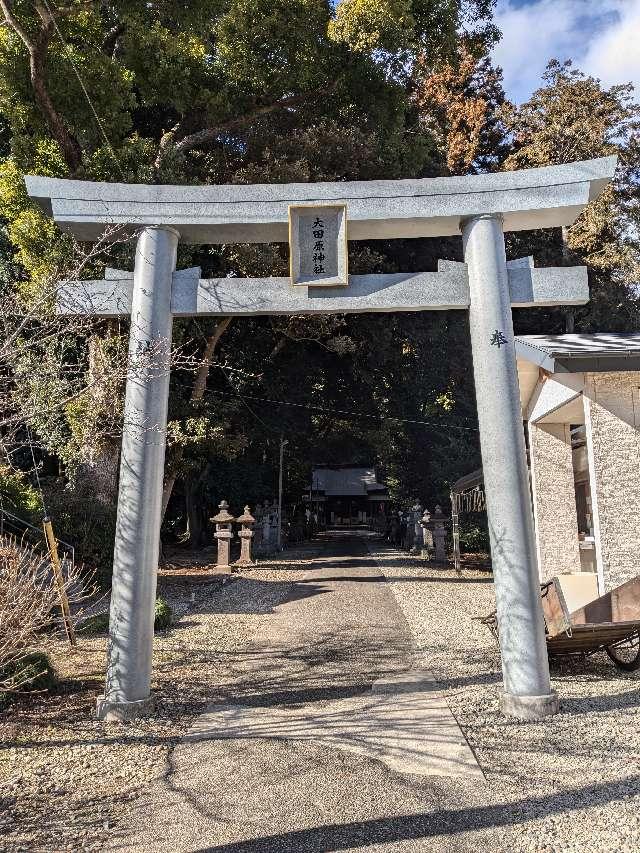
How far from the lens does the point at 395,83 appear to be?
47.0ft

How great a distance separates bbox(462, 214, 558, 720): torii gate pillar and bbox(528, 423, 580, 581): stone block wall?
5368 mm

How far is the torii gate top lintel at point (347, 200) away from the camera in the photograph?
5.39 metres

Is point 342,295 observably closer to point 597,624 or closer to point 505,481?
point 505,481

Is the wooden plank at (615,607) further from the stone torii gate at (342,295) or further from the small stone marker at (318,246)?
the small stone marker at (318,246)

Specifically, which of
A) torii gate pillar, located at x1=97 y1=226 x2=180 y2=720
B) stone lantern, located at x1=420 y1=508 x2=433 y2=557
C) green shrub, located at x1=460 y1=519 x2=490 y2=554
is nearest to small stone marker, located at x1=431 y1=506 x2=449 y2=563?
stone lantern, located at x1=420 y1=508 x2=433 y2=557

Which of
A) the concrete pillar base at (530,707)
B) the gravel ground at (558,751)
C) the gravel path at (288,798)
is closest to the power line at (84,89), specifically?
the gravel path at (288,798)

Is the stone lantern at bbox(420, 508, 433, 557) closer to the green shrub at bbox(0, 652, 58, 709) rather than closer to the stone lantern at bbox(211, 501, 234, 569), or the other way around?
the stone lantern at bbox(211, 501, 234, 569)

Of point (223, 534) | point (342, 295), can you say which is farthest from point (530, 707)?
point (223, 534)

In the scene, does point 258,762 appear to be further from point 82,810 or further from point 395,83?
point 395,83

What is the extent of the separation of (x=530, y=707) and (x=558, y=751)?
0.70 meters

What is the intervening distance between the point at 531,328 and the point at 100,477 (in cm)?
1445

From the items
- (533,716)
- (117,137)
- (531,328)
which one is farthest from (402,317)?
(533,716)

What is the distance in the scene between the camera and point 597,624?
556 cm

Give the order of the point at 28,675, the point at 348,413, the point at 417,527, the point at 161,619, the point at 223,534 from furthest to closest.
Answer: the point at 417,527
the point at 348,413
the point at 223,534
the point at 161,619
the point at 28,675
